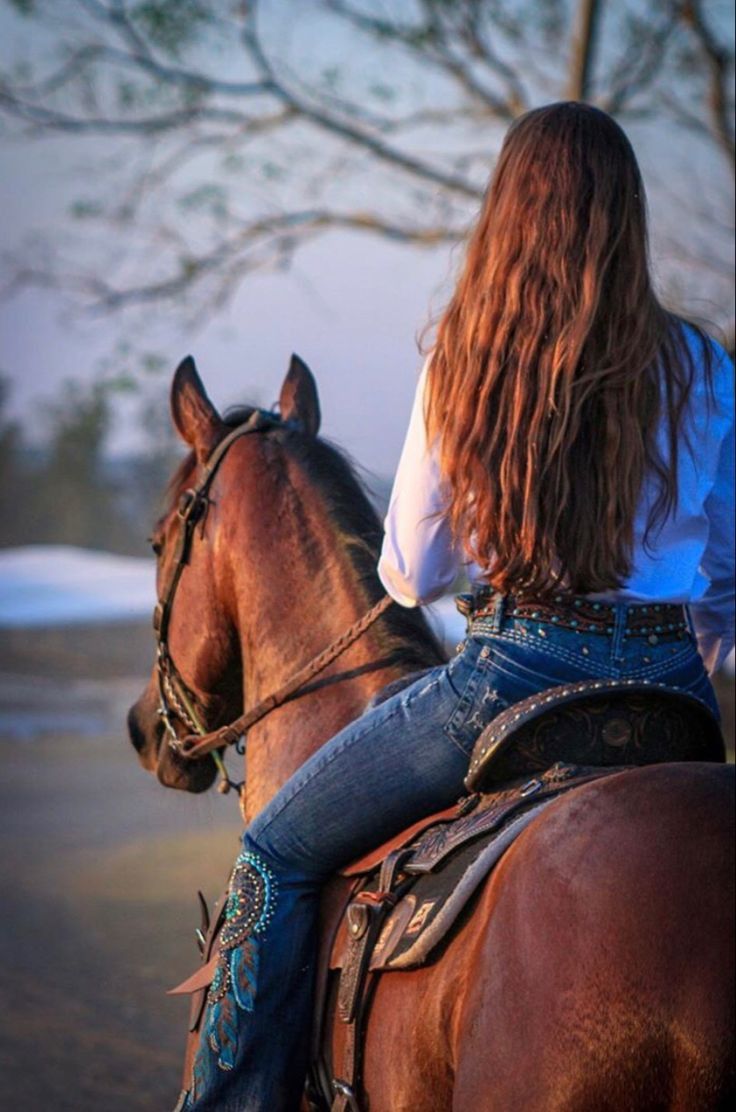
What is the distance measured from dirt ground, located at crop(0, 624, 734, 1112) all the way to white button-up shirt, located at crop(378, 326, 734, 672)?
1.60 m

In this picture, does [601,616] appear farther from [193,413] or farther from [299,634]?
[193,413]

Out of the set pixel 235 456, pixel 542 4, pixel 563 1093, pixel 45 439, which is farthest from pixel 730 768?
pixel 45 439

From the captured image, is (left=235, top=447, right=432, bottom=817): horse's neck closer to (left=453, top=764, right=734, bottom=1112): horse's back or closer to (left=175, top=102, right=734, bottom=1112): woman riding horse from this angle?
(left=175, top=102, right=734, bottom=1112): woman riding horse

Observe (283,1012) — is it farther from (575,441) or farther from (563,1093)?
(575,441)

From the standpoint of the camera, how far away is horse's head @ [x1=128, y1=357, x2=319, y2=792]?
314 centimetres

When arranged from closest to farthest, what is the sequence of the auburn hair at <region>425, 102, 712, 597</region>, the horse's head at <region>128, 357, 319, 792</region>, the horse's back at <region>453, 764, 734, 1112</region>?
the horse's back at <region>453, 764, 734, 1112</region>
the auburn hair at <region>425, 102, 712, 597</region>
the horse's head at <region>128, 357, 319, 792</region>

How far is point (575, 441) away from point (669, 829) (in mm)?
693

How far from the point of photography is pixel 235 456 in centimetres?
313

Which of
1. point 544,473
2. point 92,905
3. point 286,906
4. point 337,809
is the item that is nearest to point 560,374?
point 544,473

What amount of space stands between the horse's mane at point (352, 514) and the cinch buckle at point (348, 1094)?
2.74 ft

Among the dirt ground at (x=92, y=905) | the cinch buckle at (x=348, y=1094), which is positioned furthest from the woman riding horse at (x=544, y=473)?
the dirt ground at (x=92, y=905)

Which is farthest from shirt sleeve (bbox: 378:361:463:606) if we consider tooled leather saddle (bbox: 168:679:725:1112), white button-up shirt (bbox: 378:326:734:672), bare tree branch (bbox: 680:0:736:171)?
bare tree branch (bbox: 680:0:736:171)

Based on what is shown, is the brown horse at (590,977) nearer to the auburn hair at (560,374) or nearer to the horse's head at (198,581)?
the auburn hair at (560,374)

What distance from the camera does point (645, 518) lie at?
2211 millimetres
